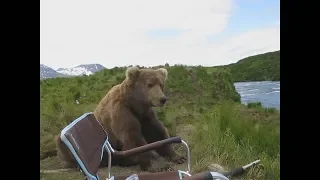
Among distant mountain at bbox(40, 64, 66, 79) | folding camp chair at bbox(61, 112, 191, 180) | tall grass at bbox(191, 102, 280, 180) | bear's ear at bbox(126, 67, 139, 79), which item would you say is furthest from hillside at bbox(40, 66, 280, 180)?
folding camp chair at bbox(61, 112, 191, 180)

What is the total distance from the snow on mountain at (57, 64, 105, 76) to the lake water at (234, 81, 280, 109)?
3.69 feet

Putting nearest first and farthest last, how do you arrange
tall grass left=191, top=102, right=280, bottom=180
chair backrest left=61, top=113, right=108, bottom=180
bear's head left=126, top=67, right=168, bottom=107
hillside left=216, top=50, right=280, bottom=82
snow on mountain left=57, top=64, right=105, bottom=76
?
chair backrest left=61, top=113, right=108, bottom=180 < bear's head left=126, top=67, right=168, bottom=107 < tall grass left=191, top=102, right=280, bottom=180 < hillside left=216, top=50, right=280, bottom=82 < snow on mountain left=57, top=64, right=105, bottom=76

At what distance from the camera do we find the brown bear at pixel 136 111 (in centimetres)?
314

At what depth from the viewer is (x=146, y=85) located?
3.14 metres

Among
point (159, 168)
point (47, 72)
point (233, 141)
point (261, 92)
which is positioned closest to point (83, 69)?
point (47, 72)

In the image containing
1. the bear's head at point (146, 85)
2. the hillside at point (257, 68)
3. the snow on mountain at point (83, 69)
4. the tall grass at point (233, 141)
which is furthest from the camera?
the snow on mountain at point (83, 69)

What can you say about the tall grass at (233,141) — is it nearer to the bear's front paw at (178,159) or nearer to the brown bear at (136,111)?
the bear's front paw at (178,159)

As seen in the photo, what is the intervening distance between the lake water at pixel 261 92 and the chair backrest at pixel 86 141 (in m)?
1.64

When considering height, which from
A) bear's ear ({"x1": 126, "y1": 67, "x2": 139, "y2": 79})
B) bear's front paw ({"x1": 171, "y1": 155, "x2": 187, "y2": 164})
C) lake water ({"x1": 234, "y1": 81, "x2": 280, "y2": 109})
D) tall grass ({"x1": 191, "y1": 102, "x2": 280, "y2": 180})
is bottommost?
bear's front paw ({"x1": 171, "y1": 155, "x2": 187, "y2": 164})

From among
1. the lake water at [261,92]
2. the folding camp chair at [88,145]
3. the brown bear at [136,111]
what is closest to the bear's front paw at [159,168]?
the brown bear at [136,111]

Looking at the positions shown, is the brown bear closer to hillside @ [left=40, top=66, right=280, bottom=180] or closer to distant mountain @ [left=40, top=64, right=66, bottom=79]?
hillside @ [left=40, top=66, right=280, bottom=180]

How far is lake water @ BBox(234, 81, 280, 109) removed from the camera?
332cm

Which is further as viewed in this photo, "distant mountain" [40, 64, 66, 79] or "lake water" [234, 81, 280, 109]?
"distant mountain" [40, 64, 66, 79]

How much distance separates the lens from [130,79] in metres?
3.17
